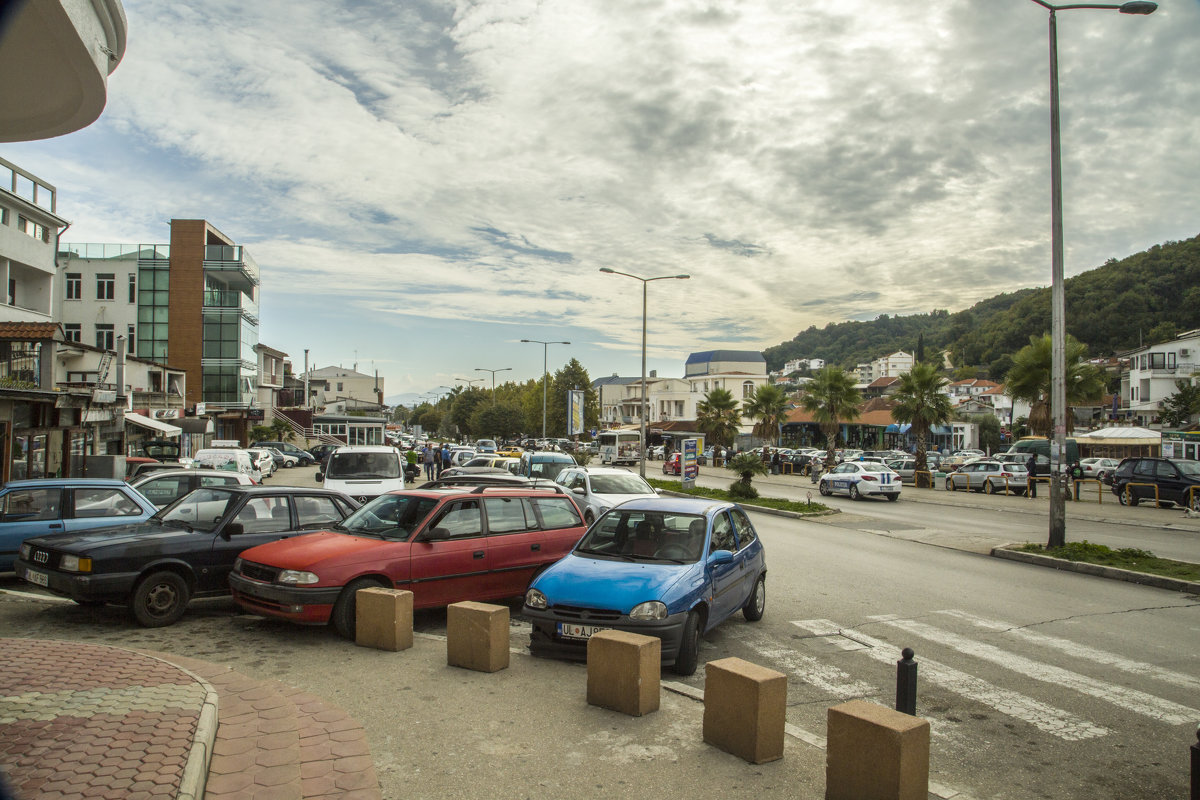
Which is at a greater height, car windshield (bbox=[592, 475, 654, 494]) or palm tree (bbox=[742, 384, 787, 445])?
palm tree (bbox=[742, 384, 787, 445])

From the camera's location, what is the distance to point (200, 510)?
918 cm

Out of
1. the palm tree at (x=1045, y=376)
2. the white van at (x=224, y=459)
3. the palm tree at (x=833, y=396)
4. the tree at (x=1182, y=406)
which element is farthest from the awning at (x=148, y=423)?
the tree at (x=1182, y=406)

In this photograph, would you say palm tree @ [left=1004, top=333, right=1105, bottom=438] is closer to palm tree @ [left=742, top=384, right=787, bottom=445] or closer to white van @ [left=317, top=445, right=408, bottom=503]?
palm tree @ [left=742, top=384, right=787, bottom=445]

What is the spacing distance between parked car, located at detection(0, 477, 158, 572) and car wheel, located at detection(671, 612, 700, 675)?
7.47 meters

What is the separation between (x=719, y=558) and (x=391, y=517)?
3.79 m

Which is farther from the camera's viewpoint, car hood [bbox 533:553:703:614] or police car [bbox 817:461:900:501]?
police car [bbox 817:461:900:501]

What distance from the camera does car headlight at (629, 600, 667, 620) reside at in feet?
21.6

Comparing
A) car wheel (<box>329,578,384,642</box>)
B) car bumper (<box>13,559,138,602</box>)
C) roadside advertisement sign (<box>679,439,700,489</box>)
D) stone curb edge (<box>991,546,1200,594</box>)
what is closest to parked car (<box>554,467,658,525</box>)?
stone curb edge (<box>991,546,1200,594</box>)

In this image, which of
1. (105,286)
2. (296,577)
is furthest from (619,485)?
(105,286)

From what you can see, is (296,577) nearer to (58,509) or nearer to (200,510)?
(200,510)

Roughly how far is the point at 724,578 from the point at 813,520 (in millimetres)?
14904

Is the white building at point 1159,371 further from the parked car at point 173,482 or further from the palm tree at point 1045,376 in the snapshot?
the parked car at point 173,482

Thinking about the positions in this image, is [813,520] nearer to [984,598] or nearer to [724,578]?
[984,598]

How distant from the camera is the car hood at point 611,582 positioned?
6.71m
